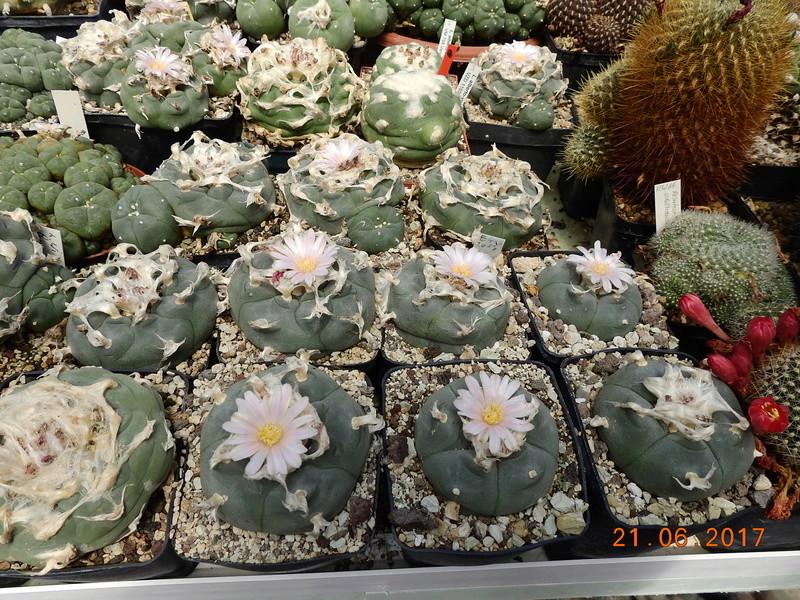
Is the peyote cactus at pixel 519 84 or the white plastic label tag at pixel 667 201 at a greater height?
the peyote cactus at pixel 519 84


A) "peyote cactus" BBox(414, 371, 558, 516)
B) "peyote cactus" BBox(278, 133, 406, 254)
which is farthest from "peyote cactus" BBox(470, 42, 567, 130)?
"peyote cactus" BBox(414, 371, 558, 516)

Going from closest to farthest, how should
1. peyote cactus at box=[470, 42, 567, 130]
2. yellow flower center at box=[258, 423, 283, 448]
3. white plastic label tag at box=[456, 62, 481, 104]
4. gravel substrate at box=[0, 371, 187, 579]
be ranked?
1. yellow flower center at box=[258, 423, 283, 448]
2. gravel substrate at box=[0, 371, 187, 579]
3. white plastic label tag at box=[456, 62, 481, 104]
4. peyote cactus at box=[470, 42, 567, 130]

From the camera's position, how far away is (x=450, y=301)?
1.45m

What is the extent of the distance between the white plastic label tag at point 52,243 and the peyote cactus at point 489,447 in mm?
1299

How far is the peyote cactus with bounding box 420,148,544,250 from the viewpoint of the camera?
1.77 meters

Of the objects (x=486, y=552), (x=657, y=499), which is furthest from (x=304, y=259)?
(x=657, y=499)

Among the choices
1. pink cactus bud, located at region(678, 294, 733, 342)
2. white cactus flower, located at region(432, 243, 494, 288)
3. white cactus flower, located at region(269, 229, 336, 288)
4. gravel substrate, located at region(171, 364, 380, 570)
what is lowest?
gravel substrate, located at region(171, 364, 380, 570)

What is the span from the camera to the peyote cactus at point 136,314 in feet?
4.41

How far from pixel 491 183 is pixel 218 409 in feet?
3.89

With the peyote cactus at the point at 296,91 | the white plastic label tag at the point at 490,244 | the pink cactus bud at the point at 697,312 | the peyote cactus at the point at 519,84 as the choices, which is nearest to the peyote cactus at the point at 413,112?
the peyote cactus at the point at 296,91

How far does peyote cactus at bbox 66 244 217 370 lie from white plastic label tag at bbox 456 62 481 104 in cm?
147

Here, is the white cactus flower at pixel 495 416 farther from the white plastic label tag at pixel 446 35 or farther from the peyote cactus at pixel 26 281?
the white plastic label tag at pixel 446 35

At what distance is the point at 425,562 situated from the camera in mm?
1203

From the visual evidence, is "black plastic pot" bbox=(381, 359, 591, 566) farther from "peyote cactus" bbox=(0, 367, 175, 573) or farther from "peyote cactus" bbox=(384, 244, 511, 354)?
"peyote cactus" bbox=(0, 367, 175, 573)
